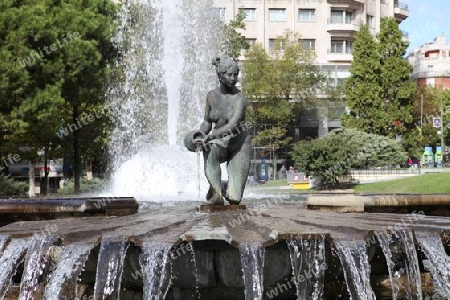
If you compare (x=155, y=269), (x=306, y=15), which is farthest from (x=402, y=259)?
(x=306, y=15)

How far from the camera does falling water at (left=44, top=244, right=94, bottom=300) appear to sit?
23.7 feet

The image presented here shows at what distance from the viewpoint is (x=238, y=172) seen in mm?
9352

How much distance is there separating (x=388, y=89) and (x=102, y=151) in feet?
66.8

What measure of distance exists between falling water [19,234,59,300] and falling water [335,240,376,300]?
2.87 meters

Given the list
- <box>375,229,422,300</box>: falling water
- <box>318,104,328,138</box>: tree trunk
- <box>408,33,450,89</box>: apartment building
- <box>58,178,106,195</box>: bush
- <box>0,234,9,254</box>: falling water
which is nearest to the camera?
<box>375,229,422,300</box>: falling water

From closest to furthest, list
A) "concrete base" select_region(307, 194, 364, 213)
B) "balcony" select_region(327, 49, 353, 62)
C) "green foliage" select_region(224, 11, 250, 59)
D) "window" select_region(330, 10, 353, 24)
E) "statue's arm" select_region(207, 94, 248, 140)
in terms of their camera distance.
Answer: "statue's arm" select_region(207, 94, 248, 140), "concrete base" select_region(307, 194, 364, 213), "green foliage" select_region(224, 11, 250, 59), "balcony" select_region(327, 49, 353, 62), "window" select_region(330, 10, 353, 24)

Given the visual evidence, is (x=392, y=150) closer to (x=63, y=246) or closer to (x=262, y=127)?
(x=262, y=127)

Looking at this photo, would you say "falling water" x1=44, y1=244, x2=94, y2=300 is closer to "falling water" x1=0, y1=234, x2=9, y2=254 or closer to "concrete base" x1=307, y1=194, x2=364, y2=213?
"falling water" x1=0, y1=234, x2=9, y2=254

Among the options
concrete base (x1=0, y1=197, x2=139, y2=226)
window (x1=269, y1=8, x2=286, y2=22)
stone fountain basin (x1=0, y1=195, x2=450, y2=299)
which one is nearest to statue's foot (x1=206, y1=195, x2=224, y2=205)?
stone fountain basin (x1=0, y1=195, x2=450, y2=299)

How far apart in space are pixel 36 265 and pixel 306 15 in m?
57.4

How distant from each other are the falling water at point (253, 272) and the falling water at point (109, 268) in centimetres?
115

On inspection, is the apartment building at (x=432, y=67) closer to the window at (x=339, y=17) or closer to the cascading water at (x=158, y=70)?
the window at (x=339, y=17)

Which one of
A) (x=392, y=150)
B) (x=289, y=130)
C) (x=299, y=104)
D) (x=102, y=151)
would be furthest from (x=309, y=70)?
(x=102, y=151)

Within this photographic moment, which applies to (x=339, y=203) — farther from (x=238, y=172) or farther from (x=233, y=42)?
(x=233, y=42)
